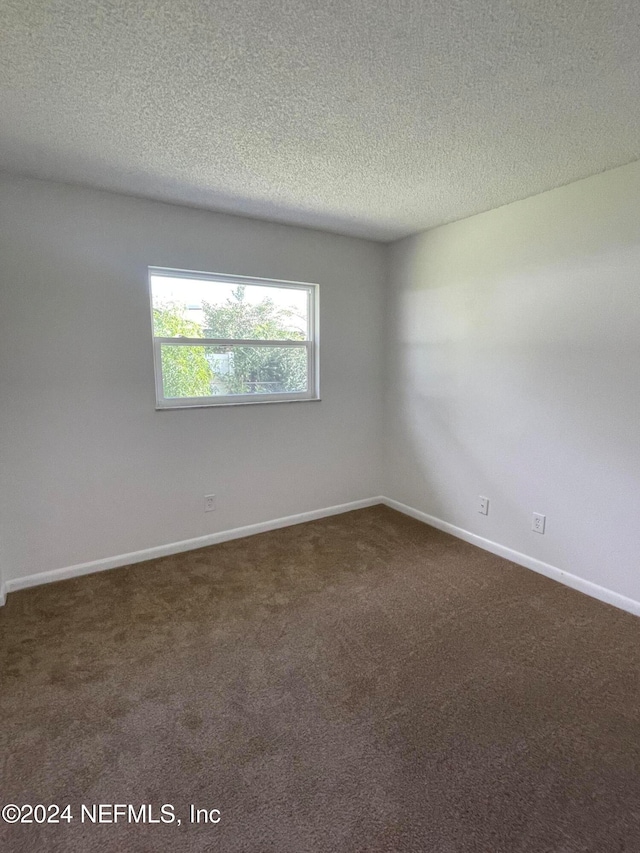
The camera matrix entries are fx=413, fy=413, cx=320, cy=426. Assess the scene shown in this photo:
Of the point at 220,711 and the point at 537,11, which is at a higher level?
the point at 537,11

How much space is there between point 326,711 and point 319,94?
94.9 inches

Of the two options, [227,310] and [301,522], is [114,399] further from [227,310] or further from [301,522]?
[301,522]

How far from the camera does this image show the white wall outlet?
8.82ft

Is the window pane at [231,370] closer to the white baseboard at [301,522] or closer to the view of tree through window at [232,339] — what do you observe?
the view of tree through window at [232,339]

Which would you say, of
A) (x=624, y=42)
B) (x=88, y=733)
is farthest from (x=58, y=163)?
(x=88, y=733)

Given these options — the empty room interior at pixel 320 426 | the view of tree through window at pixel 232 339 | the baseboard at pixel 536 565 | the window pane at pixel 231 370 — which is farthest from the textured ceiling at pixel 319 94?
the baseboard at pixel 536 565

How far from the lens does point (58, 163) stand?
216cm

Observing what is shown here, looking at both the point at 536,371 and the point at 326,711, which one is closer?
the point at 326,711

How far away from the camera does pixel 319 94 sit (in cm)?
159

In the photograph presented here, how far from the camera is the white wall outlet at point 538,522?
2687 millimetres

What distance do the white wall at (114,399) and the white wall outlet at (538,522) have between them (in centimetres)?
176

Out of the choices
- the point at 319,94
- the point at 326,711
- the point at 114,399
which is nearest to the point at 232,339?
the point at 114,399

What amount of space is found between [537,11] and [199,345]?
2.43 m

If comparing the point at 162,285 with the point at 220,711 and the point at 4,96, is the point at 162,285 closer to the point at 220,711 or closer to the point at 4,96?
the point at 4,96
